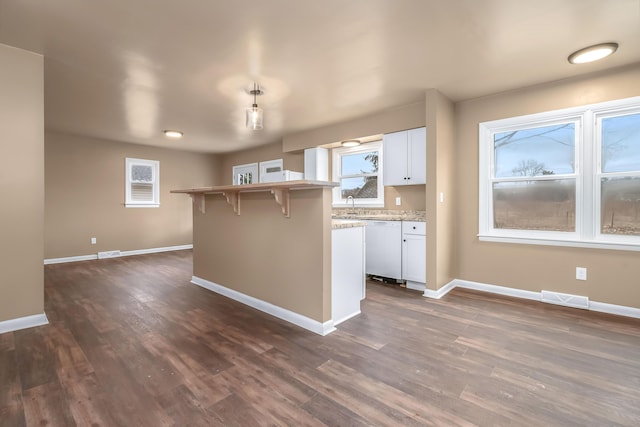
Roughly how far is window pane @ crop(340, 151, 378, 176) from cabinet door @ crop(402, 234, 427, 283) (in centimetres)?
164

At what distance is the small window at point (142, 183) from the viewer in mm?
6387

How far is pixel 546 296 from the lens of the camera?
326cm

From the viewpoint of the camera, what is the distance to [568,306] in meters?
3.12

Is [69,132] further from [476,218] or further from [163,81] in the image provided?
[476,218]

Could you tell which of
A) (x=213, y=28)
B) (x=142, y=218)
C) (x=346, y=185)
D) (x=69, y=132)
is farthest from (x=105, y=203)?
(x=213, y=28)

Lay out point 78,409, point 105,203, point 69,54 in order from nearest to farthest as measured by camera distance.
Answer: point 78,409
point 69,54
point 105,203

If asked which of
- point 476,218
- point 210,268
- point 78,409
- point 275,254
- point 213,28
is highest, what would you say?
point 213,28

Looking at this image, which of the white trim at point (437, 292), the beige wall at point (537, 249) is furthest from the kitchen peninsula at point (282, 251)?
the beige wall at point (537, 249)

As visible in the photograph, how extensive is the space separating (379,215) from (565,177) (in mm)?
2361

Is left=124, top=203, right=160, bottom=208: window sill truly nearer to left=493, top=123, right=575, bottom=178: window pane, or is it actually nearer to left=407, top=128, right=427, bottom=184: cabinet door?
left=407, top=128, right=427, bottom=184: cabinet door

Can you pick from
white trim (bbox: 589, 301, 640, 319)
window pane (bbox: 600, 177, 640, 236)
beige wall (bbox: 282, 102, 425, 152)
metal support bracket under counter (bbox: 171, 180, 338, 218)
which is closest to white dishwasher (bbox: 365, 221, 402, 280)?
beige wall (bbox: 282, 102, 425, 152)

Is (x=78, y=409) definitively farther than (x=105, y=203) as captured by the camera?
No

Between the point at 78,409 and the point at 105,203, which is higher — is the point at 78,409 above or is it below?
below

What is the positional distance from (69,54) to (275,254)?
258 centimetres
